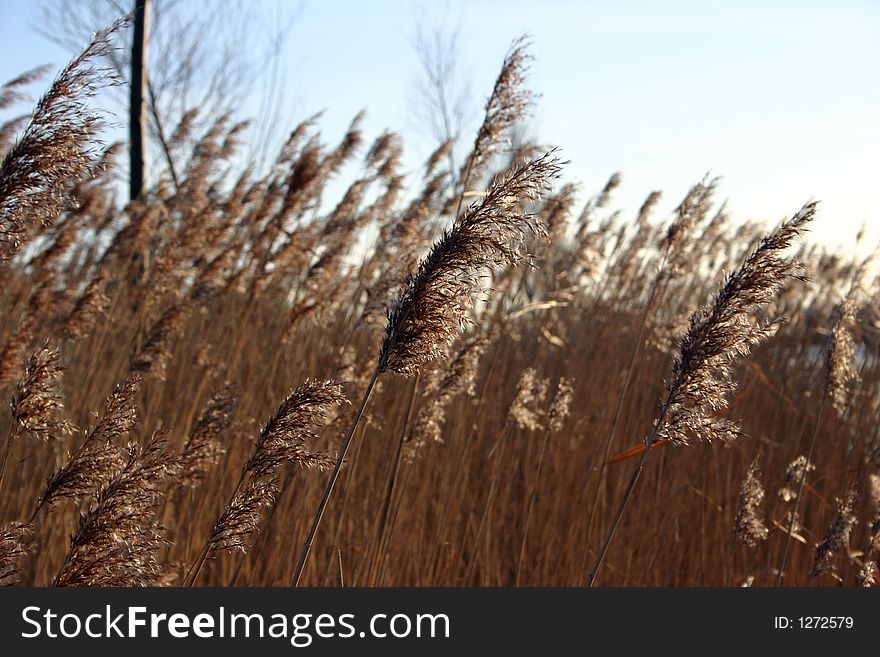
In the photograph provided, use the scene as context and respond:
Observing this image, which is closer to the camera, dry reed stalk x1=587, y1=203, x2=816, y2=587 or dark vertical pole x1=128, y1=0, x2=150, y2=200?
dry reed stalk x1=587, y1=203, x2=816, y2=587

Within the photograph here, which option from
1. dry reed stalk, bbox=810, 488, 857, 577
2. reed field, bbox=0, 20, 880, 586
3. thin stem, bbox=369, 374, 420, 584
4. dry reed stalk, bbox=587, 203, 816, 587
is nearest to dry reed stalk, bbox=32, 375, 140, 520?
reed field, bbox=0, 20, 880, 586

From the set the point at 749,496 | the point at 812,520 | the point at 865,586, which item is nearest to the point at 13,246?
the point at 749,496

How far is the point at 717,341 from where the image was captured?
170 centimetres

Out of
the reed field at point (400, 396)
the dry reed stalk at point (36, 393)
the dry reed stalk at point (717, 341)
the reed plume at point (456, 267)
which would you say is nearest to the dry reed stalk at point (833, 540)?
the reed field at point (400, 396)

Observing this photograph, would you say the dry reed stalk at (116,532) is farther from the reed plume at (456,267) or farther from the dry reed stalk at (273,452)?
the reed plume at (456,267)

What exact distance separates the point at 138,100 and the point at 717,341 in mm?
7530

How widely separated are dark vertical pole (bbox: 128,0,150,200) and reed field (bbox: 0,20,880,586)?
2.16 metres

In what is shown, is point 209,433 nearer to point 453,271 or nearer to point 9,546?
point 9,546

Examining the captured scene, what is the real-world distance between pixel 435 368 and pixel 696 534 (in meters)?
1.74

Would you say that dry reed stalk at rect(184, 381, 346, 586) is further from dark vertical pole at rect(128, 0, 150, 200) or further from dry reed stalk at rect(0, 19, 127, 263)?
dark vertical pole at rect(128, 0, 150, 200)

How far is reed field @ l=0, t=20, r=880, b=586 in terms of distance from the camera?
1643 mm

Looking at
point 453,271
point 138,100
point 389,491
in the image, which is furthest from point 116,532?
point 138,100

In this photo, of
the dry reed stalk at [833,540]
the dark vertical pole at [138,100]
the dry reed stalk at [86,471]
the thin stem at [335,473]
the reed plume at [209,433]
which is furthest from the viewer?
the dark vertical pole at [138,100]

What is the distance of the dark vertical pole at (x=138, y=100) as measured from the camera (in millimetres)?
7738
